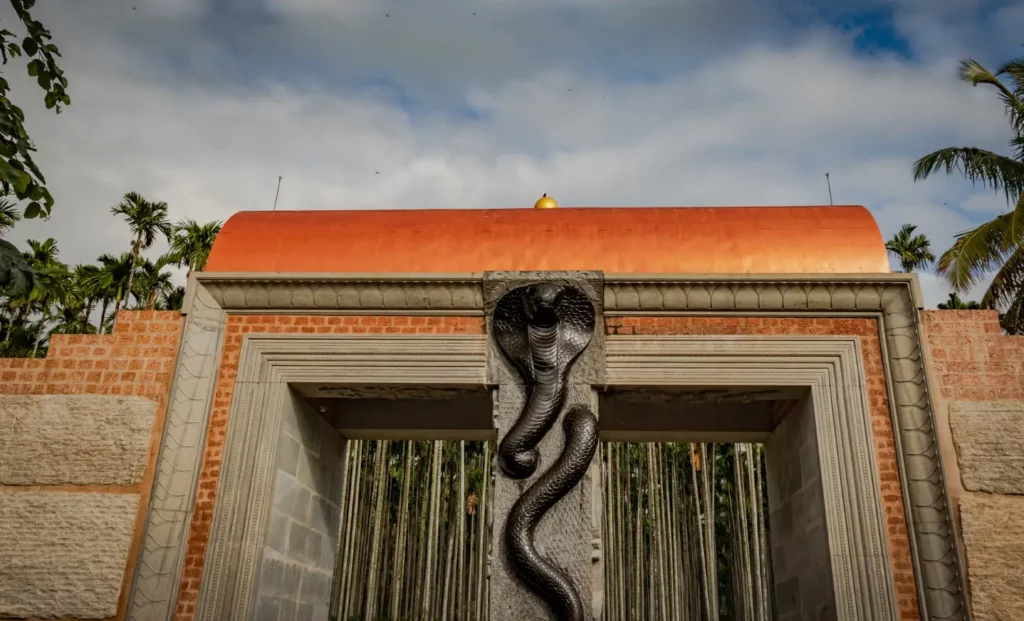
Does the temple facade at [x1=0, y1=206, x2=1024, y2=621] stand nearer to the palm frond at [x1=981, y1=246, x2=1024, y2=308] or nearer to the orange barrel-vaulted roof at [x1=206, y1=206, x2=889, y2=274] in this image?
the orange barrel-vaulted roof at [x1=206, y1=206, x2=889, y2=274]

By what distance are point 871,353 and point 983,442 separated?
0.93 metres

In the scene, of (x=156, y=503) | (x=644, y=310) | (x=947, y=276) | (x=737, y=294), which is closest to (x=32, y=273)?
(x=156, y=503)

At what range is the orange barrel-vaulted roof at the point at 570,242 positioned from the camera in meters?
5.87

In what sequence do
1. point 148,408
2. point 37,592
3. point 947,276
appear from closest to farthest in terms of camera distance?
point 37,592 → point 148,408 → point 947,276

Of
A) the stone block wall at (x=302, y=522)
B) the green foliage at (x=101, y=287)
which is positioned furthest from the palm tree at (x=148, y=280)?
the stone block wall at (x=302, y=522)

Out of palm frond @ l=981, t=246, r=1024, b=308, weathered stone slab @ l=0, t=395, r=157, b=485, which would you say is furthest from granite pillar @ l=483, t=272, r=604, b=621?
palm frond @ l=981, t=246, r=1024, b=308

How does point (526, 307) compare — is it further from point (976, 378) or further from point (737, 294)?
point (976, 378)

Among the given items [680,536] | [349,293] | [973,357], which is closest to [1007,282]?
[973,357]

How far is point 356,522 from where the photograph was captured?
706 inches

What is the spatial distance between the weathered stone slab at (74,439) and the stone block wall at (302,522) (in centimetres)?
104

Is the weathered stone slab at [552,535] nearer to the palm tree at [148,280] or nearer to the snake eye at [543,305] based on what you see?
the snake eye at [543,305]

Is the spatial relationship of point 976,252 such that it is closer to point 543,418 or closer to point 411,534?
point 543,418

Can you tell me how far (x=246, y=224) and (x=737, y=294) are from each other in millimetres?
4022

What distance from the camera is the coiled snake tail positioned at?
194 inches
